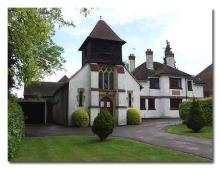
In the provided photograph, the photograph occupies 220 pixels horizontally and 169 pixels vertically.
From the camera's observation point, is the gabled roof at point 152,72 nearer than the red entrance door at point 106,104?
No

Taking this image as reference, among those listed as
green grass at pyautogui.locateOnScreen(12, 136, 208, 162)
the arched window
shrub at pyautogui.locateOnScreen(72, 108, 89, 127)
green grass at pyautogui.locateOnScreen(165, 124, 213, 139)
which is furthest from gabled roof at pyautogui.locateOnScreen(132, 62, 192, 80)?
green grass at pyautogui.locateOnScreen(12, 136, 208, 162)

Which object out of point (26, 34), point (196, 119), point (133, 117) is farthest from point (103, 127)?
point (133, 117)

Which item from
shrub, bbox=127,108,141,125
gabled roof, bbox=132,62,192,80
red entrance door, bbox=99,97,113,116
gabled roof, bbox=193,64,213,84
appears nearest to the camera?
gabled roof, bbox=193,64,213,84

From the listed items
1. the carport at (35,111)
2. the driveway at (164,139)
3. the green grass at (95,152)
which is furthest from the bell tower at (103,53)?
the green grass at (95,152)

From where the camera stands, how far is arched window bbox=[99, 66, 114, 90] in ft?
78.2

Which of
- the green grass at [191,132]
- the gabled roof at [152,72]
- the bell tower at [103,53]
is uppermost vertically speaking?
the bell tower at [103,53]

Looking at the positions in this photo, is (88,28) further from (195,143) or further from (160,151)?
(195,143)

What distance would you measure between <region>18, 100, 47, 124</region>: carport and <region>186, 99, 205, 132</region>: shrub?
8087mm

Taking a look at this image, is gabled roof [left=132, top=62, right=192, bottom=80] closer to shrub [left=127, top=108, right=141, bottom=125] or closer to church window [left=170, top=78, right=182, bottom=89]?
church window [left=170, top=78, right=182, bottom=89]

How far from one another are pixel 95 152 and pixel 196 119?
5949mm

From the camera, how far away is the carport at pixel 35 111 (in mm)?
19562

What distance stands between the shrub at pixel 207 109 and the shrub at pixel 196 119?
11.6 inches

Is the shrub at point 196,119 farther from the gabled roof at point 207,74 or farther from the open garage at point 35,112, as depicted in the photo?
the open garage at point 35,112
